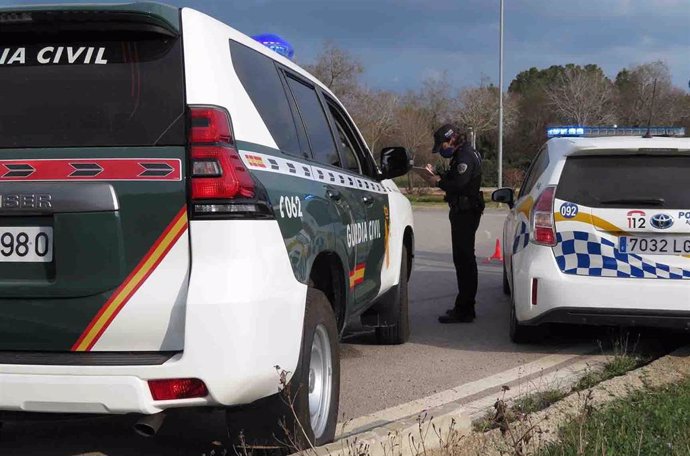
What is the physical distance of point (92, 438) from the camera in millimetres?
4031

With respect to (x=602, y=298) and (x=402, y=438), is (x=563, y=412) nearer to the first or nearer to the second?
(x=402, y=438)

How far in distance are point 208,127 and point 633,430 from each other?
8.11ft

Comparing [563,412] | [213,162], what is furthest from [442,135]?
[213,162]

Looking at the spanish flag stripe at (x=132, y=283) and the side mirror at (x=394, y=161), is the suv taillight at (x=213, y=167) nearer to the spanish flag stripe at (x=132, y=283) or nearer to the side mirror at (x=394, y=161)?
the spanish flag stripe at (x=132, y=283)

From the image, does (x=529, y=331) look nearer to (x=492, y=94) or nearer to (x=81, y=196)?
(x=81, y=196)

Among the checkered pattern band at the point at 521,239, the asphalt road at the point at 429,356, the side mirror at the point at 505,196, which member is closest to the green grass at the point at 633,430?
the asphalt road at the point at 429,356

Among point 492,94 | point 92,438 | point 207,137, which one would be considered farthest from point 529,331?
point 492,94

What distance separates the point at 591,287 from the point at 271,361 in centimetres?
318

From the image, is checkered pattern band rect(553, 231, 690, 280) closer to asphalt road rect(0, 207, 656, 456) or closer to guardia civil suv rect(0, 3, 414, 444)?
asphalt road rect(0, 207, 656, 456)

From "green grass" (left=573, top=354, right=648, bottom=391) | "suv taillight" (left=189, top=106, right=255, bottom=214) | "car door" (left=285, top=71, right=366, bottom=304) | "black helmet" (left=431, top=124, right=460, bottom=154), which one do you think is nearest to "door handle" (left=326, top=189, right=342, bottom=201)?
"car door" (left=285, top=71, right=366, bottom=304)

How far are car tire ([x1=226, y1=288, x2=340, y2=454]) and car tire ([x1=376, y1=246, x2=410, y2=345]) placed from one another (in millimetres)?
2535

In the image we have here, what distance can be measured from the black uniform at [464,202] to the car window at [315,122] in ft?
8.25

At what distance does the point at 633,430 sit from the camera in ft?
11.9

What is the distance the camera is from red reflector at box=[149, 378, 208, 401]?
273 centimetres
